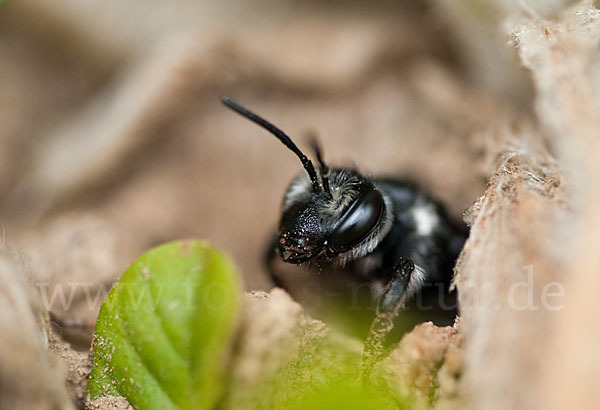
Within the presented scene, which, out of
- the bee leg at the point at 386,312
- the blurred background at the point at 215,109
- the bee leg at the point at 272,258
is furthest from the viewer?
the blurred background at the point at 215,109

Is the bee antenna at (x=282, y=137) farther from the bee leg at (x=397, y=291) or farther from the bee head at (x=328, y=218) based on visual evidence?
the bee leg at (x=397, y=291)

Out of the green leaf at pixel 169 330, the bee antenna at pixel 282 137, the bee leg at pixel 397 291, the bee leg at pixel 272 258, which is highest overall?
the bee antenna at pixel 282 137

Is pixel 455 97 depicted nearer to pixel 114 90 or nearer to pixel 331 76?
pixel 331 76

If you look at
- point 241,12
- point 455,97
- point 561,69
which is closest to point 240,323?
point 561,69

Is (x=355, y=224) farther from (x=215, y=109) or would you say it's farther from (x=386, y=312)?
(x=215, y=109)

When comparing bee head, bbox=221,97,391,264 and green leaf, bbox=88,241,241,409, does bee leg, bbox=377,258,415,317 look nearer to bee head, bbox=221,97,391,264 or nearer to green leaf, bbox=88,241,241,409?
bee head, bbox=221,97,391,264

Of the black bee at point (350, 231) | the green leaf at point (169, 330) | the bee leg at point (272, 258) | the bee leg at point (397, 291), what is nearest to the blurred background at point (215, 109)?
the bee leg at point (272, 258)

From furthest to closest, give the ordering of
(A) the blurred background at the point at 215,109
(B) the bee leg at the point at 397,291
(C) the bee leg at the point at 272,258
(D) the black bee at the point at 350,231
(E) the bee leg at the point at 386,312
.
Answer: (A) the blurred background at the point at 215,109 < (C) the bee leg at the point at 272,258 < (D) the black bee at the point at 350,231 < (B) the bee leg at the point at 397,291 < (E) the bee leg at the point at 386,312
